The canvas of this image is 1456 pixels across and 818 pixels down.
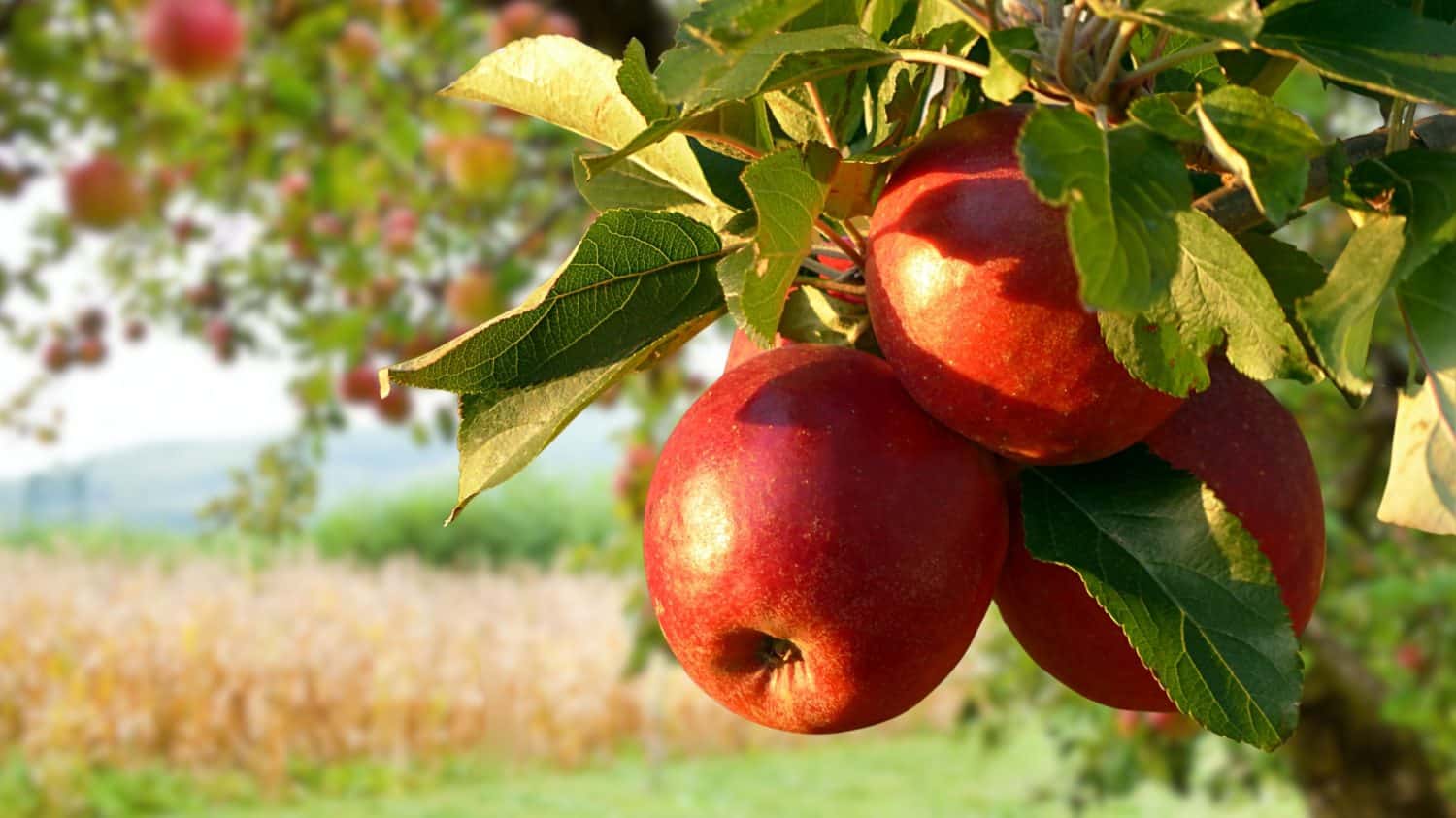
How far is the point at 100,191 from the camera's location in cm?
313

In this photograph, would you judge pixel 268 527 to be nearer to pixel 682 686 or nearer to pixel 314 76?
pixel 314 76

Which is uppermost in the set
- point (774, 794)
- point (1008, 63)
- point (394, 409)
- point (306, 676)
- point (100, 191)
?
point (1008, 63)

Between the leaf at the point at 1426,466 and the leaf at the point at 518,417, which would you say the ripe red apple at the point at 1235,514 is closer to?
the leaf at the point at 1426,466

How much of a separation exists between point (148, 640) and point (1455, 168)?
6.38 m

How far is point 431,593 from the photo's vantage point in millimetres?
8578

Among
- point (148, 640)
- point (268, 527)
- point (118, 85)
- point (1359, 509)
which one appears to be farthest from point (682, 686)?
point (118, 85)

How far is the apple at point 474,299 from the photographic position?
268 cm

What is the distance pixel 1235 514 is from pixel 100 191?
10.3 feet

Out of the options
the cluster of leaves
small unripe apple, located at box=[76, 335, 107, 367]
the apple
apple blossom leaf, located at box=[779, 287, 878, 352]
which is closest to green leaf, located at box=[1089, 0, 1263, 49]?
the cluster of leaves

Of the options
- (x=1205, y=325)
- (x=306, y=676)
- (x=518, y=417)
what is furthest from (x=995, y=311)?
(x=306, y=676)

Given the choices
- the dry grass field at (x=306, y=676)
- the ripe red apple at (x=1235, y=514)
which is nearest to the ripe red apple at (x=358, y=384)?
the dry grass field at (x=306, y=676)

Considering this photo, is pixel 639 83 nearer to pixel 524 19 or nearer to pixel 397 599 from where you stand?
pixel 524 19

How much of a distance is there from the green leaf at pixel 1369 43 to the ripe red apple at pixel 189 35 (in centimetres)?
256

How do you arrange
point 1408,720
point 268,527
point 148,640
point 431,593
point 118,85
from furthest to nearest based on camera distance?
point 431,593, point 148,640, point 268,527, point 118,85, point 1408,720
